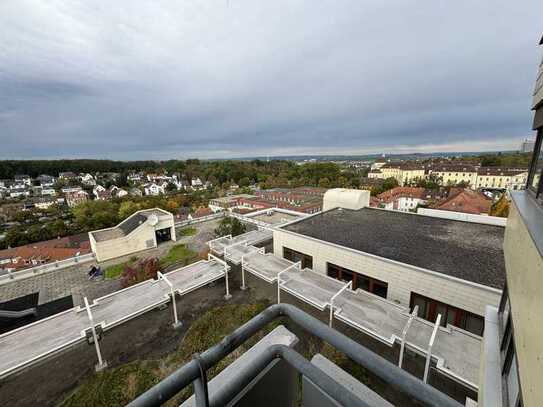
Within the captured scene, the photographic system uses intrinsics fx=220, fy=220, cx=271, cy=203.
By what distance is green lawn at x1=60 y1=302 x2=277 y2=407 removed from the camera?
635 cm

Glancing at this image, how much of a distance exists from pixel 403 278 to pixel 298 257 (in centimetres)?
511

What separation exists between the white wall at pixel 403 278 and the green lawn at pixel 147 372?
13.8 feet

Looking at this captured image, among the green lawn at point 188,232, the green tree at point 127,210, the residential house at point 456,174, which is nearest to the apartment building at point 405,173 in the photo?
the residential house at point 456,174

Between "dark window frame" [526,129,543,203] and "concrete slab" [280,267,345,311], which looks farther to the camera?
"concrete slab" [280,267,345,311]

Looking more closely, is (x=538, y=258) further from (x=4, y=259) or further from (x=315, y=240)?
(x=4, y=259)

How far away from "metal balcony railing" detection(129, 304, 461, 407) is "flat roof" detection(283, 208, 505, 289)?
→ 8.41 meters

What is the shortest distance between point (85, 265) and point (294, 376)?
1939 centimetres

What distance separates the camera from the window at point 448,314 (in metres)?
7.07

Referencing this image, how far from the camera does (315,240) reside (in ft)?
35.4

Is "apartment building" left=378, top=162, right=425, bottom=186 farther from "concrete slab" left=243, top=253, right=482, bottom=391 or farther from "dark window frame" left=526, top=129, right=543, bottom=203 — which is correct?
"dark window frame" left=526, top=129, right=543, bottom=203

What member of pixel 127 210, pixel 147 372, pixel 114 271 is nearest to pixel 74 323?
pixel 147 372

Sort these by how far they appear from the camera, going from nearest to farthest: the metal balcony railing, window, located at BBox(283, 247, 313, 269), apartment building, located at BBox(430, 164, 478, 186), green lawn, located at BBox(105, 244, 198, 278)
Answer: the metal balcony railing → window, located at BBox(283, 247, 313, 269) → green lawn, located at BBox(105, 244, 198, 278) → apartment building, located at BBox(430, 164, 478, 186)

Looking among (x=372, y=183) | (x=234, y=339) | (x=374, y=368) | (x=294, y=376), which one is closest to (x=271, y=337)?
(x=294, y=376)

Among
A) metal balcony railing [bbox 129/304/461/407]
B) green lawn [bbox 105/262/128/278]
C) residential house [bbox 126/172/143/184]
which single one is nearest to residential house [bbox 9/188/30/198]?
residential house [bbox 126/172/143/184]
